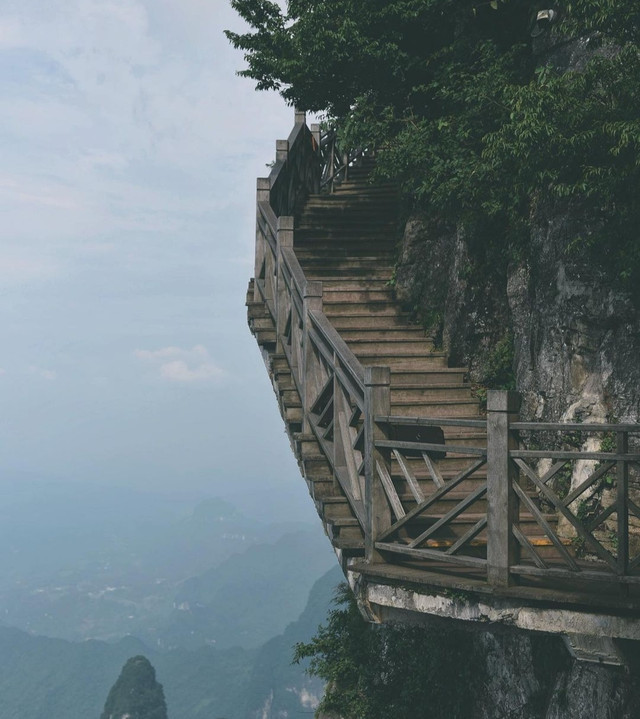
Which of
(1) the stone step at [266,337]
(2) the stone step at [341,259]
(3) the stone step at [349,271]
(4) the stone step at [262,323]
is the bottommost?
(1) the stone step at [266,337]

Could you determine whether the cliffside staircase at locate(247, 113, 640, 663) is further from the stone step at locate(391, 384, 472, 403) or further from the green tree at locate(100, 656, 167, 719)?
the green tree at locate(100, 656, 167, 719)

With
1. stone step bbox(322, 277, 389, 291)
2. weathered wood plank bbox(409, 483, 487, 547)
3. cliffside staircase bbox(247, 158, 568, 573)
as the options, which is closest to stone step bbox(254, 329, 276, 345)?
cliffside staircase bbox(247, 158, 568, 573)

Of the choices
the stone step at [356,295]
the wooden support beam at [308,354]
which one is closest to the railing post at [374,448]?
the wooden support beam at [308,354]

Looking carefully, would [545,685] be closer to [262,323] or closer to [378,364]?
[378,364]

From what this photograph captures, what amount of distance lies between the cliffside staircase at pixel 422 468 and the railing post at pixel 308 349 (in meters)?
0.01

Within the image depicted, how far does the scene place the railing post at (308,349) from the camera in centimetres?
899

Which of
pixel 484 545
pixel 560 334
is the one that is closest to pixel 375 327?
pixel 560 334

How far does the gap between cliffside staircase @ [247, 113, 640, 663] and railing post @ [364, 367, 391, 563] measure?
0.01 meters

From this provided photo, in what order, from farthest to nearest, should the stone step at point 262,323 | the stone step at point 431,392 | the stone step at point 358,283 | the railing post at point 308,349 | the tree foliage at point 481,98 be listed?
the stone step at point 358,283
the stone step at point 262,323
the stone step at point 431,392
the railing post at point 308,349
the tree foliage at point 481,98

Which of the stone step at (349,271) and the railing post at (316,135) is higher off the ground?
the railing post at (316,135)

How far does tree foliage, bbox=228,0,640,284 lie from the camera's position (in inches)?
295

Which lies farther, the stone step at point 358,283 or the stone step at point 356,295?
the stone step at point 358,283

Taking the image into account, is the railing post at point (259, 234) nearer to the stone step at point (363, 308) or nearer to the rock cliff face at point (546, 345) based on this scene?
the stone step at point (363, 308)

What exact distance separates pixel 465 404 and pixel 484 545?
260 centimetres
